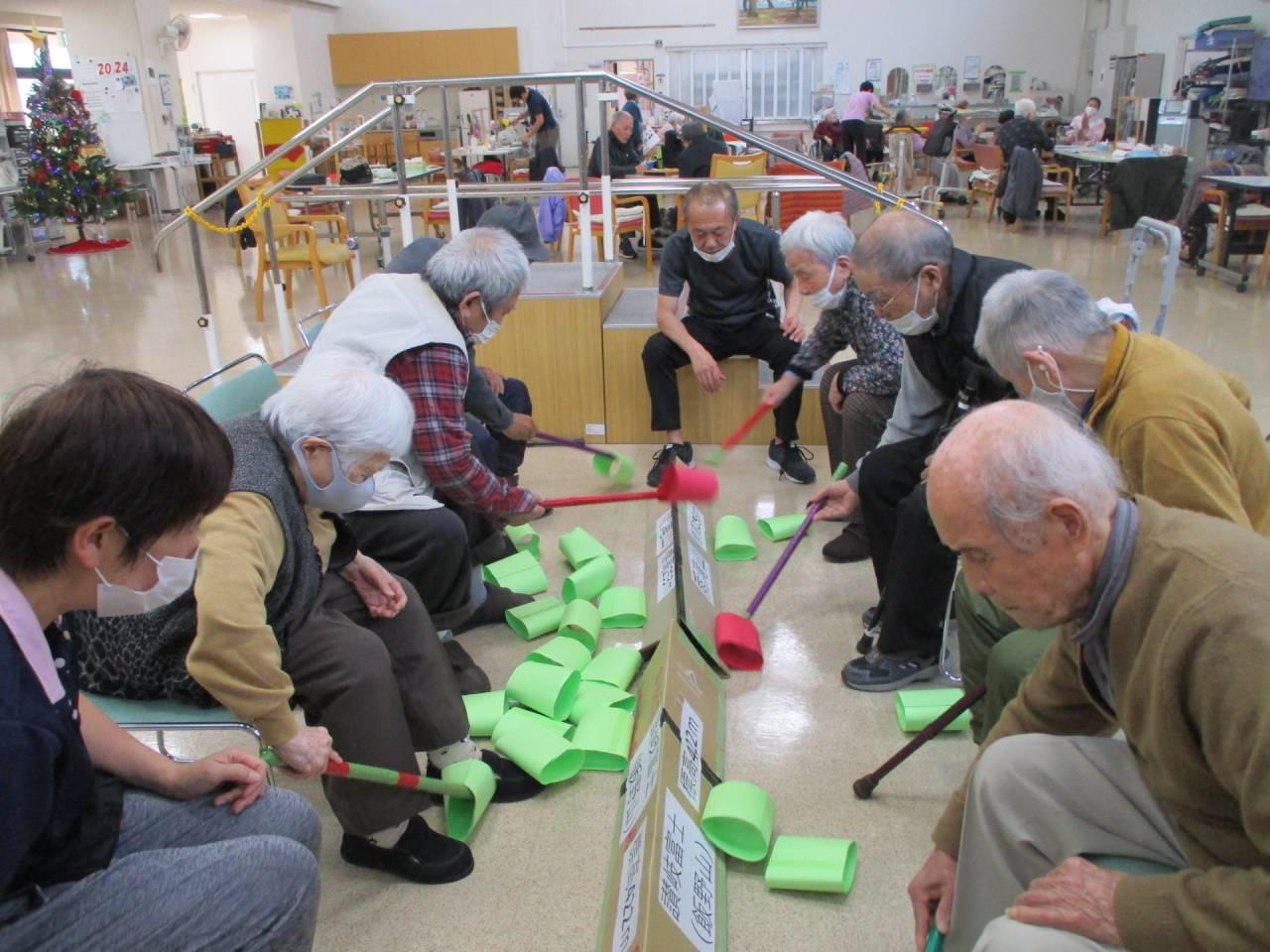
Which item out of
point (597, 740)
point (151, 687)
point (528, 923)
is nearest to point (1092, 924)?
point (528, 923)

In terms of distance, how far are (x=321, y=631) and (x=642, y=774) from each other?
68 centimetres

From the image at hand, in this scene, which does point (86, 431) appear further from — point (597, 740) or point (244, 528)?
point (597, 740)

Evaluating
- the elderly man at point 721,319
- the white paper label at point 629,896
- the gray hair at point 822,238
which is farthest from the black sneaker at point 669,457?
the white paper label at point 629,896

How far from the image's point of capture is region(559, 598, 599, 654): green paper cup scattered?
273cm

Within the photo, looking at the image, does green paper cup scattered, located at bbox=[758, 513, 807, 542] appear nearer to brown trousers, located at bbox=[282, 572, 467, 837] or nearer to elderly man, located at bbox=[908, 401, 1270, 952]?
brown trousers, located at bbox=[282, 572, 467, 837]

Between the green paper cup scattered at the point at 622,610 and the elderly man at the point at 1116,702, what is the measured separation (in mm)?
1542

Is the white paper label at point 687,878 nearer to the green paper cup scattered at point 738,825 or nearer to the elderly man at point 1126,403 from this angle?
the green paper cup scattered at point 738,825

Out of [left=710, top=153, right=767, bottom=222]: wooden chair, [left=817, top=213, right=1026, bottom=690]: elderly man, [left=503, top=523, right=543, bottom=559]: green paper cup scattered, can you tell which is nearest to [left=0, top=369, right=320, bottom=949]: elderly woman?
[left=817, top=213, right=1026, bottom=690]: elderly man

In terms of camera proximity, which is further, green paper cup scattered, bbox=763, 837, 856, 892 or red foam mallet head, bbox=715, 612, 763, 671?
red foam mallet head, bbox=715, 612, 763, 671

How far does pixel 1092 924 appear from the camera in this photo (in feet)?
3.66

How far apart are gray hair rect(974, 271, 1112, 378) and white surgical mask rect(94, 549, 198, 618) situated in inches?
59.4

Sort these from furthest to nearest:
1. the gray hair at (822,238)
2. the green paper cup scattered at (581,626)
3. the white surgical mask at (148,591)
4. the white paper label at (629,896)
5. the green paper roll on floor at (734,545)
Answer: the green paper roll on floor at (734,545), the gray hair at (822,238), the green paper cup scattered at (581,626), the white paper label at (629,896), the white surgical mask at (148,591)

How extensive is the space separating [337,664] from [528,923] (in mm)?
614

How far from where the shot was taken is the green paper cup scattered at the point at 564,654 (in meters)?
2.59
